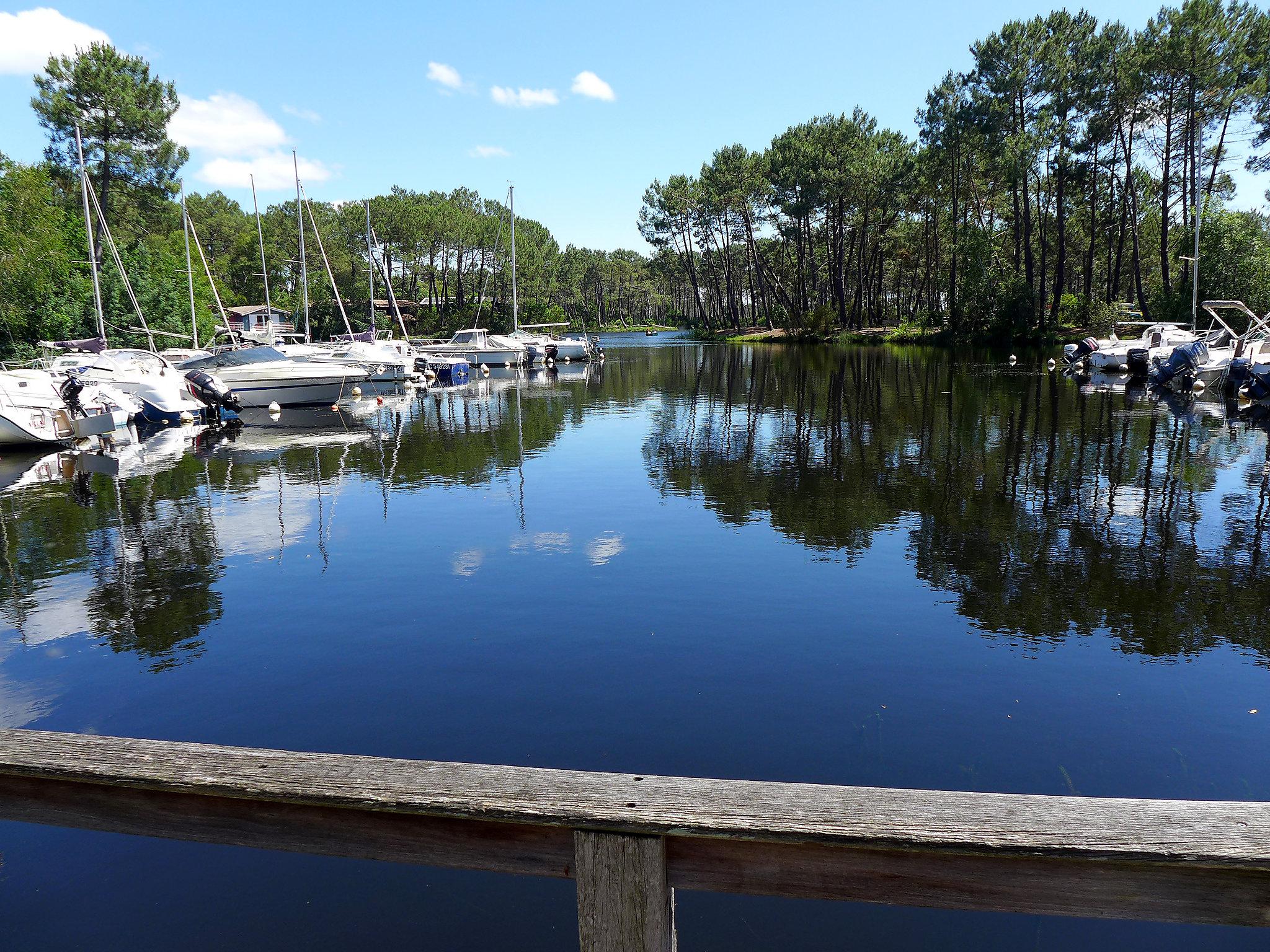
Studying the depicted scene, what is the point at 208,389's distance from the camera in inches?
1019

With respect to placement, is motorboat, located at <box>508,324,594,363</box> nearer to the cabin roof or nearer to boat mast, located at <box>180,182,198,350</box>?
boat mast, located at <box>180,182,198,350</box>

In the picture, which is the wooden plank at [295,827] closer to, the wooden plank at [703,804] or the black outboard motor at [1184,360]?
the wooden plank at [703,804]

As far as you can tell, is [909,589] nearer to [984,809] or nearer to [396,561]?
[396,561]

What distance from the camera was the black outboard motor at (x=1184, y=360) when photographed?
90.9ft

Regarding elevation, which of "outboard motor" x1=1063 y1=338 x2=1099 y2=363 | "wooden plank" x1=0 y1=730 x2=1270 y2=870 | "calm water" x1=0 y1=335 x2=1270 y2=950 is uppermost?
"outboard motor" x1=1063 y1=338 x2=1099 y2=363

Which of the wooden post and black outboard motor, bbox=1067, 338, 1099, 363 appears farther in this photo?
black outboard motor, bbox=1067, 338, 1099, 363

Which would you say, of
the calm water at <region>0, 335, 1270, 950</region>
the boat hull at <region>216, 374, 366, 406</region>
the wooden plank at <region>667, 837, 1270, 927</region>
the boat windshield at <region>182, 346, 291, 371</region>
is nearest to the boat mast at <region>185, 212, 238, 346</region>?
the boat windshield at <region>182, 346, 291, 371</region>

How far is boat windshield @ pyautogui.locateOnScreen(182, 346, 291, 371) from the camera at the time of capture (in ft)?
94.1

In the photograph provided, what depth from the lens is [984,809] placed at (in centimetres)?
191

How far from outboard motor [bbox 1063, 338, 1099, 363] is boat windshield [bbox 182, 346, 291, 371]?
3407cm

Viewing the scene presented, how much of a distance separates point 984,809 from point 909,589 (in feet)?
24.0

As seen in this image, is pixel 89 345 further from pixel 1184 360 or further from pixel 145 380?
pixel 1184 360

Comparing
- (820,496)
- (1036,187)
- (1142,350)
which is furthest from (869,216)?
(820,496)

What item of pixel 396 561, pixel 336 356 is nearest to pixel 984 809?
pixel 396 561
